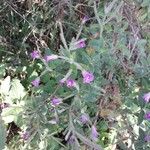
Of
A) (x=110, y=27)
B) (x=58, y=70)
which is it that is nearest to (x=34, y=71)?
(x=58, y=70)

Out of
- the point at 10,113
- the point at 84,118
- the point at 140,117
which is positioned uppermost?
the point at 10,113

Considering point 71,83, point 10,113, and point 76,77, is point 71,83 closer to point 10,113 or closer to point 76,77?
point 76,77

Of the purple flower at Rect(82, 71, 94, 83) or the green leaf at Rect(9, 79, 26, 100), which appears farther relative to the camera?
the green leaf at Rect(9, 79, 26, 100)

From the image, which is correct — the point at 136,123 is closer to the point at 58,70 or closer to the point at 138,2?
the point at 58,70

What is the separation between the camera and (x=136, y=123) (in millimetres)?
1354

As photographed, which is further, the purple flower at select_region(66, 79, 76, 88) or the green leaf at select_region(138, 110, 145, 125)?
the green leaf at select_region(138, 110, 145, 125)

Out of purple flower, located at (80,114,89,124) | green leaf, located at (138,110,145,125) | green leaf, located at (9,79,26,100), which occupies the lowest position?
green leaf, located at (138,110,145,125)

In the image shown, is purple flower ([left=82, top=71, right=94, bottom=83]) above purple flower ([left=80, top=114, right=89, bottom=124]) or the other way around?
above

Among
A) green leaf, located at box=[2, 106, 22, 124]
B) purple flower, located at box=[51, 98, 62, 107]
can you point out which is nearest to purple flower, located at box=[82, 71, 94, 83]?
purple flower, located at box=[51, 98, 62, 107]

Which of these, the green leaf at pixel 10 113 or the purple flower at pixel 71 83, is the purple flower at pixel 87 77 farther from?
the green leaf at pixel 10 113

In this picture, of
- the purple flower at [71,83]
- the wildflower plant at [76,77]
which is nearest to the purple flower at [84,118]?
the wildflower plant at [76,77]

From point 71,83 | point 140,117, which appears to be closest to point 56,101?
point 71,83

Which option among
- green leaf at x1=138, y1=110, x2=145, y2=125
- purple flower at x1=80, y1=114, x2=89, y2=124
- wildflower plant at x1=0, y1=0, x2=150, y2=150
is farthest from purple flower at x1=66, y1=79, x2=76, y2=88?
green leaf at x1=138, y1=110, x2=145, y2=125

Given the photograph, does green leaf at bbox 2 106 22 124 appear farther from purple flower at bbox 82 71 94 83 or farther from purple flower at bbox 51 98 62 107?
purple flower at bbox 82 71 94 83
